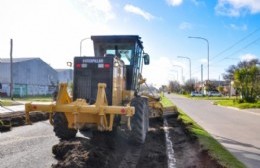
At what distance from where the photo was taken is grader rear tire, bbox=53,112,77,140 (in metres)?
11.3

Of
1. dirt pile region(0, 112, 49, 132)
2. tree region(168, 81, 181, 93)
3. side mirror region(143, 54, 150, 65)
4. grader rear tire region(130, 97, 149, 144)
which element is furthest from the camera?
tree region(168, 81, 181, 93)

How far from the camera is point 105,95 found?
10.7 metres

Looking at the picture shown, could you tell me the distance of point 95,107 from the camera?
9734mm

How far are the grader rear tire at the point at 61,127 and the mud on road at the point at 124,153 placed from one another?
75 cm

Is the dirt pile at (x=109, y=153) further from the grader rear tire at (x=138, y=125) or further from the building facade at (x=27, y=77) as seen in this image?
the building facade at (x=27, y=77)

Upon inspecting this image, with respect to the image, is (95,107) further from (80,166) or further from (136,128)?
(80,166)

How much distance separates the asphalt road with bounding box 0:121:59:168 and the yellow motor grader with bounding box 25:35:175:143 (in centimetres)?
76

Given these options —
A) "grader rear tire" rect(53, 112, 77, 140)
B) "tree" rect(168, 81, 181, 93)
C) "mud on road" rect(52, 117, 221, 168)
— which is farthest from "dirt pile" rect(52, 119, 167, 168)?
"tree" rect(168, 81, 181, 93)

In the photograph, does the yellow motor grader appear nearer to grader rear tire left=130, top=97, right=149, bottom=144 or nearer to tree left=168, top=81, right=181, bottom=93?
grader rear tire left=130, top=97, right=149, bottom=144

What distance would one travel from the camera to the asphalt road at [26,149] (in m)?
8.64

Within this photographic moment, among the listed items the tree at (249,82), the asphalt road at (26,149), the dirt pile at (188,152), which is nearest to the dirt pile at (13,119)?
the asphalt road at (26,149)

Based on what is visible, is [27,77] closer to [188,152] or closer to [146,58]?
[146,58]

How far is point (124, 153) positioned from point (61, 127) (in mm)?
2256

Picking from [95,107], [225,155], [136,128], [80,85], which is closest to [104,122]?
[95,107]
